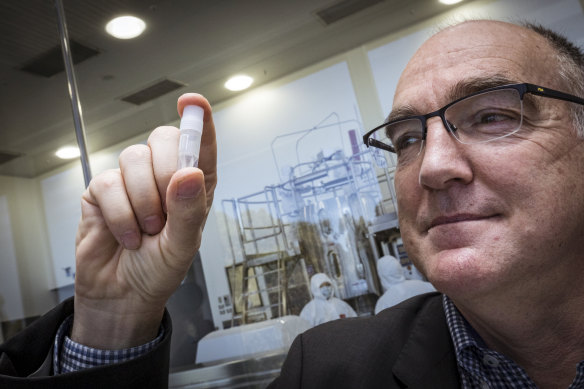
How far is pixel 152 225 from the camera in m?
0.78

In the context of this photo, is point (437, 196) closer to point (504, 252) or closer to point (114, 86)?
Answer: point (504, 252)

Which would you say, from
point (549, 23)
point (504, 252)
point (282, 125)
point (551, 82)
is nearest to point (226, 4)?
point (282, 125)

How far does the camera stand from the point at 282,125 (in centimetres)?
192

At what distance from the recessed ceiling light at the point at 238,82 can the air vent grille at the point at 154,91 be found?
0.84 feet

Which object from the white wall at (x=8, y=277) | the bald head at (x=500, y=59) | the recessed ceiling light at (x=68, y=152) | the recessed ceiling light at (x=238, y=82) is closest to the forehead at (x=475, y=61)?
the bald head at (x=500, y=59)

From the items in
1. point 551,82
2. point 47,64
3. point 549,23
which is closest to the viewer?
point 551,82

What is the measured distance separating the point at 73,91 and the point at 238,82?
0.86 m

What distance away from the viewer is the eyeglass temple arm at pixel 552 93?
0.93 metres

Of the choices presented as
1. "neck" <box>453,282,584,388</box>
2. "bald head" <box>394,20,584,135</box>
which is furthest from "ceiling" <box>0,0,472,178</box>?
"neck" <box>453,282,584,388</box>

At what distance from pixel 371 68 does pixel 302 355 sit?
1.14m

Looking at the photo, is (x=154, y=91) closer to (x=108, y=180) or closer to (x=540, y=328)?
(x=108, y=180)

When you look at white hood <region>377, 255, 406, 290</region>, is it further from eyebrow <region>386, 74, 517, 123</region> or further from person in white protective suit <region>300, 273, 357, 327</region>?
eyebrow <region>386, 74, 517, 123</region>

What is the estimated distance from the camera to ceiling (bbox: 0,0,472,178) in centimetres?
191

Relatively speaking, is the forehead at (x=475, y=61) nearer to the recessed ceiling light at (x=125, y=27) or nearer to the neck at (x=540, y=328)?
the neck at (x=540, y=328)
